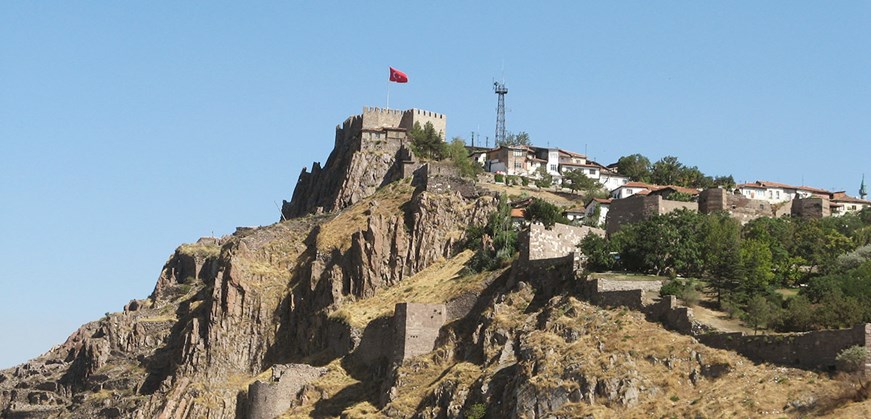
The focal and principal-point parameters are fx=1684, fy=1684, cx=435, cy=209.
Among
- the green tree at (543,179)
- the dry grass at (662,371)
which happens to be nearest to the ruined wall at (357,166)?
the green tree at (543,179)

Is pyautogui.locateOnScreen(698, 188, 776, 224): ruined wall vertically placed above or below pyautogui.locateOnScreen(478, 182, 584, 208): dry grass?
below

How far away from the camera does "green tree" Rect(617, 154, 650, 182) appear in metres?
Answer: 146

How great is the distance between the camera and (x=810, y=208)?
117 metres

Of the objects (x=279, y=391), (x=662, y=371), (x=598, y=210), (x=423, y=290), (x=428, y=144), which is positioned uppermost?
(x=428, y=144)

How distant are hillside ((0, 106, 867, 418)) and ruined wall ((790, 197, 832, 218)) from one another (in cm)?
2099

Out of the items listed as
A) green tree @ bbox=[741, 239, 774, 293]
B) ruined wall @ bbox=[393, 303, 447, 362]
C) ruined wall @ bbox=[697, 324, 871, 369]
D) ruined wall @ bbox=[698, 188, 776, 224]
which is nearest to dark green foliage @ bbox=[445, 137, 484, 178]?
ruined wall @ bbox=[698, 188, 776, 224]

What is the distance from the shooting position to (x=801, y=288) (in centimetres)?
9206

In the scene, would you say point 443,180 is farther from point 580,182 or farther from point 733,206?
point 580,182

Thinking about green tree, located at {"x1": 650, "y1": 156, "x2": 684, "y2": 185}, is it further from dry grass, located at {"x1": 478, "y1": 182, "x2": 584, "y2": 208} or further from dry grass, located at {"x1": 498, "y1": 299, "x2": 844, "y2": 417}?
dry grass, located at {"x1": 498, "y1": 299, "x2": 844, "y2": 417}

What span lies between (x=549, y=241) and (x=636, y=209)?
1169 centimetres

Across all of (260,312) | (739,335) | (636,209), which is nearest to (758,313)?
(739,335)

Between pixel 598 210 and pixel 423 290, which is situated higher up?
pixel 598 210

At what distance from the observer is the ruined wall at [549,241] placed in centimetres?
10038

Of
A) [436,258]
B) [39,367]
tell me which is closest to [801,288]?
[436,258]
